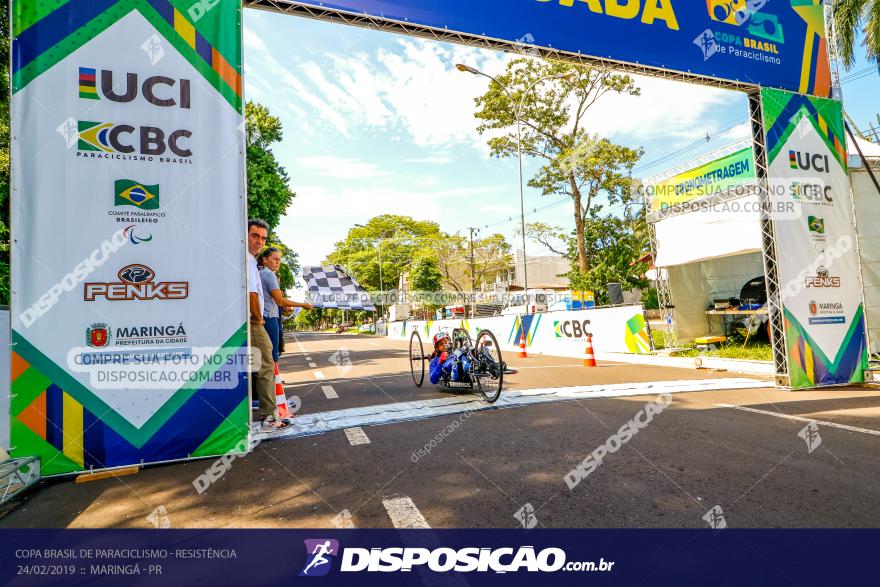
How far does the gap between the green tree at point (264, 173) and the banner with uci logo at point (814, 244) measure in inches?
647

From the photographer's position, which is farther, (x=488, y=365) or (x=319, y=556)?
(x=488, y=365)

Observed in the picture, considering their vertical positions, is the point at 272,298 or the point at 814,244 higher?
the point at 814,244

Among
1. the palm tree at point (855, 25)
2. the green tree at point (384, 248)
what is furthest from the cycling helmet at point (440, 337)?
the green tree at point (384, 248)

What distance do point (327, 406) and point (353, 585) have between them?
14.9ft

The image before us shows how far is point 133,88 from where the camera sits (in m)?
4.34

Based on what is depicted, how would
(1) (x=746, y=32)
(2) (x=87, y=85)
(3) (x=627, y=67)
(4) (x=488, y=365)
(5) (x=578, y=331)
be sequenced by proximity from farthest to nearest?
(5) (x=578, y=331) → (1) (x=746, y=32) → (3) (x=627, y=67) → (4) (x=488, y=365) → (2) (x=87, y=85)

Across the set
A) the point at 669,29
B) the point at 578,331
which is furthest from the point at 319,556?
the point at 578,331

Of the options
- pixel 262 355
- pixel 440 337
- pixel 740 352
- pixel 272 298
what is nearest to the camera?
pixel 262 355

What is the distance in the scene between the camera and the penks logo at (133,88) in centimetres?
418

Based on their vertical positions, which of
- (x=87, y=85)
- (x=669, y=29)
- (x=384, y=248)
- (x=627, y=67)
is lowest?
(x=87, y=85)

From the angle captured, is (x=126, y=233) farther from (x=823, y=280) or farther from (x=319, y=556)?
(x=823, y=280)

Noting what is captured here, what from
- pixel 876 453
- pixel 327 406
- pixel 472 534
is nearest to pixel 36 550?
pixel 472 534

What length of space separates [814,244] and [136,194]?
957 centimetres

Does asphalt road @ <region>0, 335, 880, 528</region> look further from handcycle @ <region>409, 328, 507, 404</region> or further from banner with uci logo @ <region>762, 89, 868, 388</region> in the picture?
banner with uci logo @ <region>762, 89, 868, 388</region>
